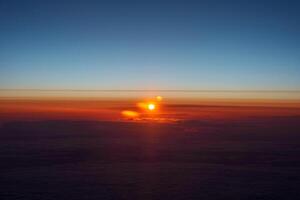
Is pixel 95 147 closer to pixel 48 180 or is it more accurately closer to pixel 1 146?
pixel 1 146

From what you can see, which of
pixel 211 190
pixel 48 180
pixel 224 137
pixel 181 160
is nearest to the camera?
pixel 211 190

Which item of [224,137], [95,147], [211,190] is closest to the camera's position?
[211,190]

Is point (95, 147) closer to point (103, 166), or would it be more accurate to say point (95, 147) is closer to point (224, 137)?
point (103, 166)

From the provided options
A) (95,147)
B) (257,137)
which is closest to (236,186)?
(95,147)

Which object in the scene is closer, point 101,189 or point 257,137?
point 101,189

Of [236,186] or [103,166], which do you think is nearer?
[236,186]

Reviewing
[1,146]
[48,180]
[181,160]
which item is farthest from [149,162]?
[1,146]

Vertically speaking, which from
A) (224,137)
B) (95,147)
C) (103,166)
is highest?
(224,137)

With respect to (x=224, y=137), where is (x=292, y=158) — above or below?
below

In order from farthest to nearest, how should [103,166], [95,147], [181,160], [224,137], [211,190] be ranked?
[224,137], [95,147], [181,160], [103,166], [211,190]
